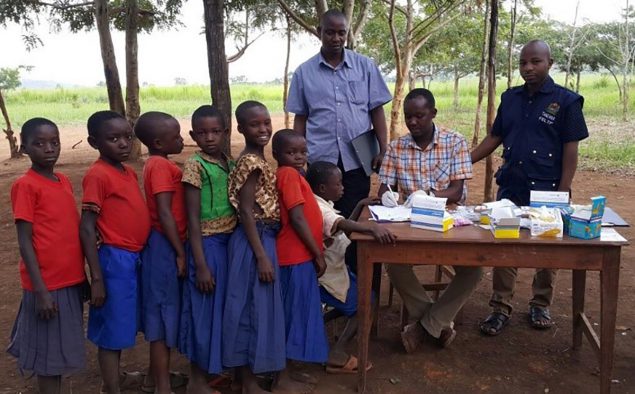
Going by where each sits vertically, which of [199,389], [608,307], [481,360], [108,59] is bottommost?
[481,360]

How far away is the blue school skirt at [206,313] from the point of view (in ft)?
8.63

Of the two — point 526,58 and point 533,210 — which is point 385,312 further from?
point 526,58

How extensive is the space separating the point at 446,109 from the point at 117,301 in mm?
25096

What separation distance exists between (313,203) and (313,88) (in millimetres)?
979

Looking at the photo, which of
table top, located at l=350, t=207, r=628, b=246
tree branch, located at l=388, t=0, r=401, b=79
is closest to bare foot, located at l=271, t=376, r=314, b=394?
table top, located at l=350, t=207, r=628, b=246

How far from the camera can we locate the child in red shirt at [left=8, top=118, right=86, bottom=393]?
2.36 metres

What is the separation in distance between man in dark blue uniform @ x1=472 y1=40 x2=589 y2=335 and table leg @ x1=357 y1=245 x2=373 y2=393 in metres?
1.10

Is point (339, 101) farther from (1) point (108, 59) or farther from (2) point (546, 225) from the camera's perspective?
(1) point (108, 59)

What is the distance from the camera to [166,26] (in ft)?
37.9

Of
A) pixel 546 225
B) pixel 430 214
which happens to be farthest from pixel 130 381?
pixel 546 225

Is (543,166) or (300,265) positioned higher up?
(543,166)

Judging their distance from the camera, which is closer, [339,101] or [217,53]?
[339,101]

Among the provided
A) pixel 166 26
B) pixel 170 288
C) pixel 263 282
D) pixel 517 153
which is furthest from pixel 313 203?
pixel 166 26

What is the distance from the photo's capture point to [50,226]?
2.42 m
